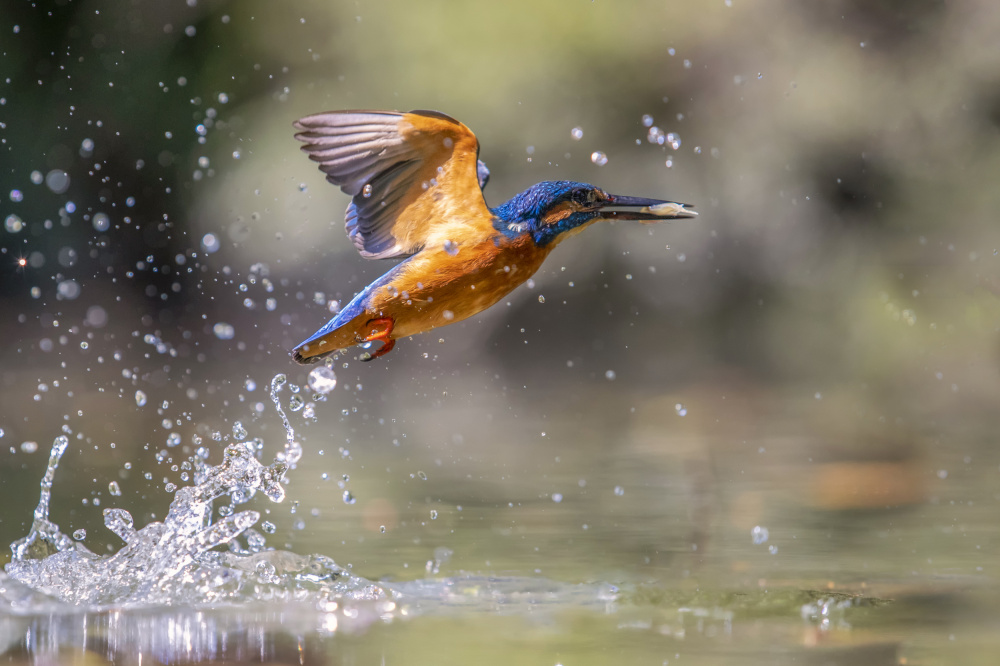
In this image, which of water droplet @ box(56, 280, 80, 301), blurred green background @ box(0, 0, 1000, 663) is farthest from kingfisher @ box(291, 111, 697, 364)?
water droplet @ box(56, 280, 80, 301)

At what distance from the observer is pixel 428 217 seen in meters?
2.76

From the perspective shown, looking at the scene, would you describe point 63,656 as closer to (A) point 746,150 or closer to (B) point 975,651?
(B) point 975,651

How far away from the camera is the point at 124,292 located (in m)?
11.7

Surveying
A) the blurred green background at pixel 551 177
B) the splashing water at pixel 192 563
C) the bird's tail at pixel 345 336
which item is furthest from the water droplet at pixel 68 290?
the bird's tail at pixel 345 336

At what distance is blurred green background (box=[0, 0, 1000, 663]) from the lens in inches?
325

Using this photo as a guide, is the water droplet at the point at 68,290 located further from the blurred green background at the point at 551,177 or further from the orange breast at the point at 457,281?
the orange breast at the point at 457,281

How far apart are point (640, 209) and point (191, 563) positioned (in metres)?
1.38

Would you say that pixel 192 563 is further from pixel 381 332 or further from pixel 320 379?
pixel 381 332

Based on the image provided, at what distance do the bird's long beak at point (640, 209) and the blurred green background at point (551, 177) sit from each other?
12.6 feet

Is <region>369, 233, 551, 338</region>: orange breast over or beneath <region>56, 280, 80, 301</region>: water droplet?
beneath

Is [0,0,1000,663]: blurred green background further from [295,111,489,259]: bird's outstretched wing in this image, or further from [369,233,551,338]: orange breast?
[369,233,551,338]: orange breast

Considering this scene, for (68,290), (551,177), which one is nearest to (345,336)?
(551,177)

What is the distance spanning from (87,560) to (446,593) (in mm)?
924

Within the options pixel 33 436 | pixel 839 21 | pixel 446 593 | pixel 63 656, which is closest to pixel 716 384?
pixel 839 21
